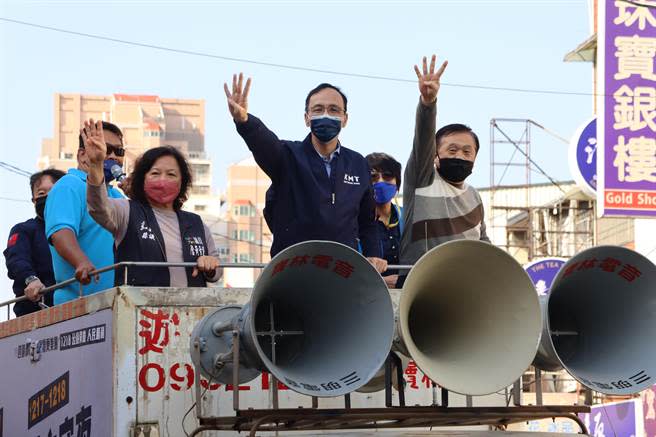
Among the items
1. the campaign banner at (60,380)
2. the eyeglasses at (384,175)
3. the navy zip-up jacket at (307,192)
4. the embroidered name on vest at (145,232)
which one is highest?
the eyeglasses at (384,175)

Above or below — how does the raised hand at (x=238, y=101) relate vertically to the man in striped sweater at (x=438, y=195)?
above

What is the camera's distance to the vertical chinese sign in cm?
2061

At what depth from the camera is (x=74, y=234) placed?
7.06m

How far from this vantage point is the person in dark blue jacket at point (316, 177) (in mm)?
6383

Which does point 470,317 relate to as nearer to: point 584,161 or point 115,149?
point 115,149

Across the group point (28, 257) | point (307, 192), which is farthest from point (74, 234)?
point (28, 257)

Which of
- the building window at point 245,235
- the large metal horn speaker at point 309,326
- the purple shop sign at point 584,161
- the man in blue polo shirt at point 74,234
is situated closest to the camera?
the large metal horn speaker at point 309,326

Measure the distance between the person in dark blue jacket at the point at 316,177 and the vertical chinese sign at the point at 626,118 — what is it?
48.2 feet

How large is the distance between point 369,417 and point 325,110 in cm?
203

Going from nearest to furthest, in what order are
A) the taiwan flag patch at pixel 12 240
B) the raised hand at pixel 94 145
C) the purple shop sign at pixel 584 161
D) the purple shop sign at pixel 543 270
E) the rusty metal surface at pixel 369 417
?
the rusty metal surface at pixel 369 417 → the raised hand at pixel 94 145 → the taiwan flag patch at pixel 12 240 → the purple shop sign at pixel 543 270 → the purple shop sign at pixel 584 161

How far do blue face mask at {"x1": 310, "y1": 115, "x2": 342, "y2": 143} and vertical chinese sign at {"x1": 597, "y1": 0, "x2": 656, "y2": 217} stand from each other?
1478cm

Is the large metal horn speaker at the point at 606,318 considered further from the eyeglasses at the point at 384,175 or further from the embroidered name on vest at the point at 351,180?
the eyeglasses at the point at 384,175

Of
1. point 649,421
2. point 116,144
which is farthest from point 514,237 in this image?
point 116,144

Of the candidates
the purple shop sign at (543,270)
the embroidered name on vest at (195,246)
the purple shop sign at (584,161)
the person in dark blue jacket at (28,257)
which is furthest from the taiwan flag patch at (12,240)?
the purple shop sign at (584,161)
